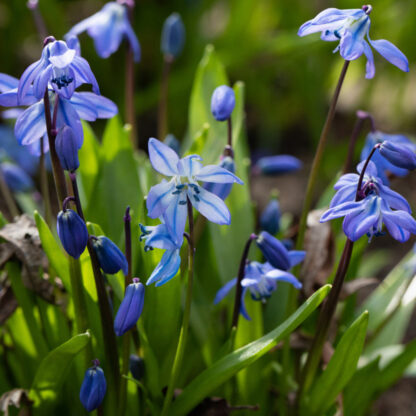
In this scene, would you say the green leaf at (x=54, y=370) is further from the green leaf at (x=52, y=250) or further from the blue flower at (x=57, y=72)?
the blue flower at (x=57, y=72)

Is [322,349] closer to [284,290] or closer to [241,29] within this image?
[284,290]

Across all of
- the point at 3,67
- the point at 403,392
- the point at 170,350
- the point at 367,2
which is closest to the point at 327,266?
the point at 170,350

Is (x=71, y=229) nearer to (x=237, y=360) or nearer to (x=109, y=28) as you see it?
(x=237, y=360)

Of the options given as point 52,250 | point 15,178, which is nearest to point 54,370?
point 52,250

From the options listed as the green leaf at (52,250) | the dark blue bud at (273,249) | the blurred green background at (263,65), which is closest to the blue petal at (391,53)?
the dark blue bud at (273,249)

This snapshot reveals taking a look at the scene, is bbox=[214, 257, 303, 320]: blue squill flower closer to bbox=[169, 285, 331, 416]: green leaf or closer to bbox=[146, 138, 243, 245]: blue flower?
bbox=[169, 285, 331, 416]: green leaf

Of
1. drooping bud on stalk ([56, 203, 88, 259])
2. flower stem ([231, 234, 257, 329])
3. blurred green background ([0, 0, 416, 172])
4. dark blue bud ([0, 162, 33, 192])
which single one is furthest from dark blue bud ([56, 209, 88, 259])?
blurred green background ([0, 0, 416, 172])
